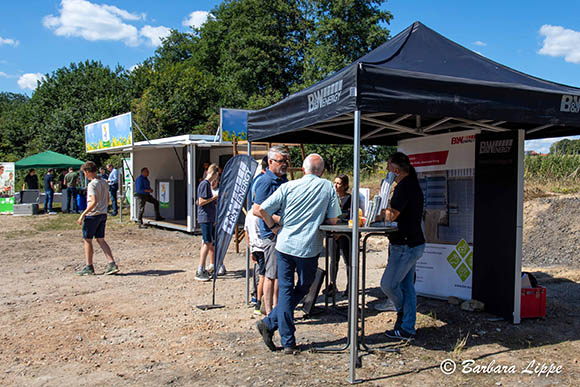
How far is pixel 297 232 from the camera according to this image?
14.2 feet

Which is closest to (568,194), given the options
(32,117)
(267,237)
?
(267,237)

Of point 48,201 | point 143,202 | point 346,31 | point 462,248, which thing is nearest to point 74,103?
point 48,201

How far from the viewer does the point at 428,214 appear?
6.39m

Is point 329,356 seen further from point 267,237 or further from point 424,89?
point 424,89

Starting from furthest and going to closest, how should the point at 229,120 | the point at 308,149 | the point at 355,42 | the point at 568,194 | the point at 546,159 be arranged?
the point at 355,42, the point at 308,149, the point at 546,159, the point at 568,194, the point at 229,120

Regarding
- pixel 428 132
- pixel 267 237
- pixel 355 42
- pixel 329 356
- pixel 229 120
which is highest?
pixel 355 42

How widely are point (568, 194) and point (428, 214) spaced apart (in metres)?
9.39

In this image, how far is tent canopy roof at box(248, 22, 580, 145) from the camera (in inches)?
154

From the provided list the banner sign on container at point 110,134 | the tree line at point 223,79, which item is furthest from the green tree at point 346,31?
the banner sign on container at point 110,134

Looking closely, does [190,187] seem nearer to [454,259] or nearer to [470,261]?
[454,259]

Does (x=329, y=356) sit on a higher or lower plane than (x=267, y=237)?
lower

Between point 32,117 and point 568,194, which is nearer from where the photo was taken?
point 568,194

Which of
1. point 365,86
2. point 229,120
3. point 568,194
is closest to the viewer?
point 365,86

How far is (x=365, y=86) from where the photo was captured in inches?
151
